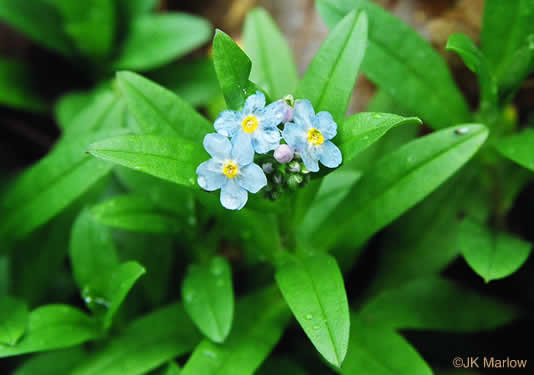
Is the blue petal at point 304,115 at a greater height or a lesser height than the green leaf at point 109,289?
greater

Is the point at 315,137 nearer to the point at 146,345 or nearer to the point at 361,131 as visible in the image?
the point at 361,131

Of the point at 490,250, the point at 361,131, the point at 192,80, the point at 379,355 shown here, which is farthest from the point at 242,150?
the point at 192,80

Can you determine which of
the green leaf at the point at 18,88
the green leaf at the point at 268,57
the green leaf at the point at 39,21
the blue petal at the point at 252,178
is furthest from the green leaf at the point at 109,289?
the green leaf at the point at 39,21

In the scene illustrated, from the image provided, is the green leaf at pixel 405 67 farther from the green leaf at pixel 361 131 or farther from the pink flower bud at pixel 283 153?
the pink flower bud at pixel 283 153

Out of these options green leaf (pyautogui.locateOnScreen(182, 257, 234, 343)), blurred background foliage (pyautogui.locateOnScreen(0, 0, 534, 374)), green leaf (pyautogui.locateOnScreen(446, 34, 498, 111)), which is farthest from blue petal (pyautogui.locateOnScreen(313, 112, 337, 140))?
blurred background foliage (pyautogui.locateOnScreen(0, 0, 534, 374))

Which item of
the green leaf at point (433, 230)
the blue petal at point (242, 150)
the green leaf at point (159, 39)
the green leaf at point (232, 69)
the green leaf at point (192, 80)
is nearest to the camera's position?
the blue petal at point (242, 150)

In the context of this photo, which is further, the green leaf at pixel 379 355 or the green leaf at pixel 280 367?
the green leaf at pixel 280 367

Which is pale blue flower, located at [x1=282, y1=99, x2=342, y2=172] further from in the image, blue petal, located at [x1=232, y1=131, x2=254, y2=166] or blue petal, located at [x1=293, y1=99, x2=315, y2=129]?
blue petal, located at [x1=232, y1=131, x2=254, y2=166]

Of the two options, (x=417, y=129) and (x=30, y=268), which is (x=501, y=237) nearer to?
(x=417, y=129)
